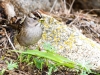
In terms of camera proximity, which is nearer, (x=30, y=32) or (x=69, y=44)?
(x=30, y=32)

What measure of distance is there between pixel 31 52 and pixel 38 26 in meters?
0.34

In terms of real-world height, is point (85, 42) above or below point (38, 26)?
below

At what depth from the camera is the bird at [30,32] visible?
7.84 feet

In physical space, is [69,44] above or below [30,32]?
below

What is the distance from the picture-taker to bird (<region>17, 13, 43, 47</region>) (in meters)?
2.39

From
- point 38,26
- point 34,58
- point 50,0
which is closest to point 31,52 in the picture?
point 34,58

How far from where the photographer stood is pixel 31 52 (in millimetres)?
2184

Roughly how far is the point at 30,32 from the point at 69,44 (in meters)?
0.45

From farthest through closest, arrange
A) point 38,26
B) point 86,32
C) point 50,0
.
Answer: point 50,0 → point 86,32 → point 38,26

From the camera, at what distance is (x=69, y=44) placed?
261 centimetres

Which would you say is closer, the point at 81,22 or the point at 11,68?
the point at 11,68

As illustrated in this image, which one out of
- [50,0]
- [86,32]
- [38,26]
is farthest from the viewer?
[50,0]

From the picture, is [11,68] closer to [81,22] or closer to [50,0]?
[81,22]

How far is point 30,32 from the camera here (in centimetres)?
238
